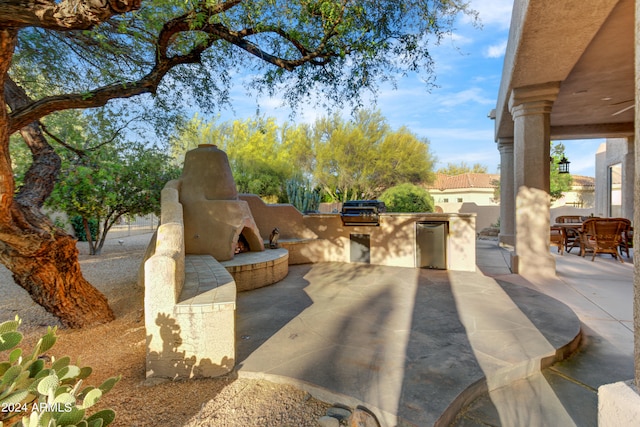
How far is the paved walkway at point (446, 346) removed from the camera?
7.99 feet

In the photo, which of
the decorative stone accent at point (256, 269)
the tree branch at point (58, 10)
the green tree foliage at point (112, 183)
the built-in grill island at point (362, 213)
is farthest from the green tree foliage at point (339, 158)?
the tree branch at point (58, 10)

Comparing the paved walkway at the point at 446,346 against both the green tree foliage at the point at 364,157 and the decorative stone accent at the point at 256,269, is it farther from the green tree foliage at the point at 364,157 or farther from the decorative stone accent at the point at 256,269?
the green tree foliage at the point at 364,157

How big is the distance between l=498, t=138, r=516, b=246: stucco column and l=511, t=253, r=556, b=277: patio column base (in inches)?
193

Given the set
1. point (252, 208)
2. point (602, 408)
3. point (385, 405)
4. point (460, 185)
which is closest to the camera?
point (602, 408)

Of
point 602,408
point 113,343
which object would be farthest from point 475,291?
point 113,343

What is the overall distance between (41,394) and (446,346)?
3222 mm

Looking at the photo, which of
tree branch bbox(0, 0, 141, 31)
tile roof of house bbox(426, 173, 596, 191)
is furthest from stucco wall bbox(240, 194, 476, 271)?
tile roof of house bbox(426, 173, 596, 191)

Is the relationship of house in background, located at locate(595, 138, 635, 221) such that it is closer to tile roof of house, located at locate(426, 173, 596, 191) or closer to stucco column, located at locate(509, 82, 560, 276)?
stucco column, located at locate(509, 82, 560, 276)

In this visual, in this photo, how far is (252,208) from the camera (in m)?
9.05

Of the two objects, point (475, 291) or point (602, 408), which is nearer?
point (602, 408)

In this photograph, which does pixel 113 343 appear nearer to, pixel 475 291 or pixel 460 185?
pixel 475 291

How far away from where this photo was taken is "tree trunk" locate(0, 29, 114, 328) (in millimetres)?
3316

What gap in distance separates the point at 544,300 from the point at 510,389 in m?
2.78

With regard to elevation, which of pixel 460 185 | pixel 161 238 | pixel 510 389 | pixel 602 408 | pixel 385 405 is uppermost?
pixel 460 185
